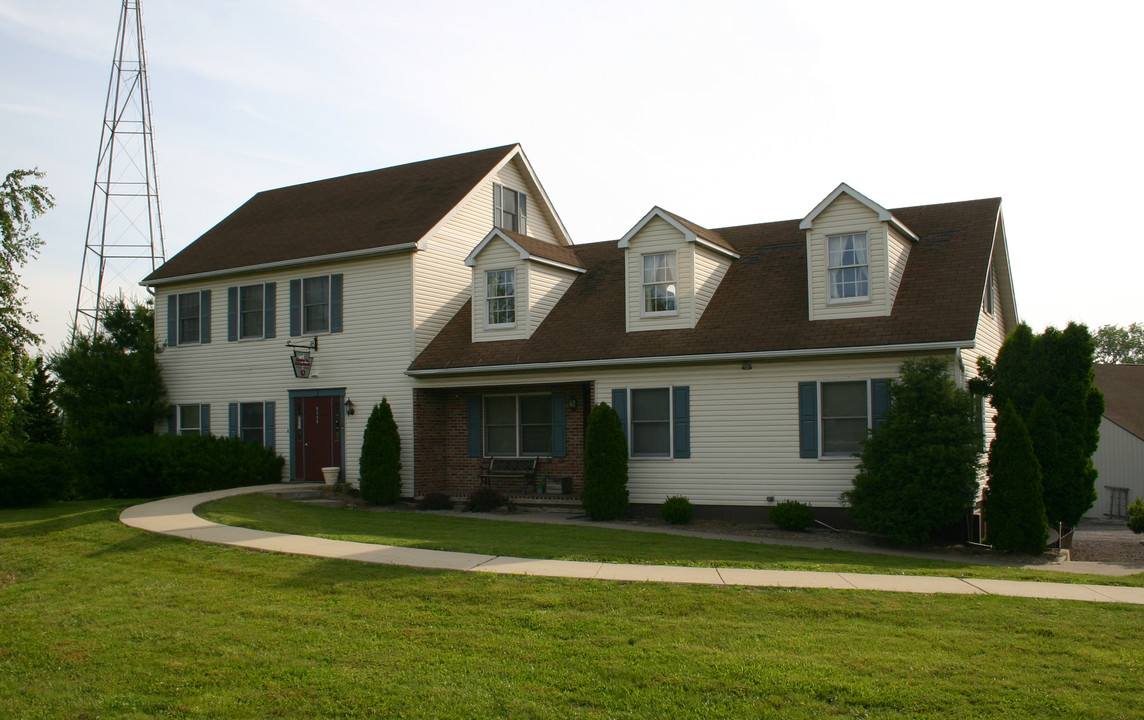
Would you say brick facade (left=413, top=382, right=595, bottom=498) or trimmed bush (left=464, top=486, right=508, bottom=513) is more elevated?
brick facade (left=413, top=382, right=595, bottom=498)

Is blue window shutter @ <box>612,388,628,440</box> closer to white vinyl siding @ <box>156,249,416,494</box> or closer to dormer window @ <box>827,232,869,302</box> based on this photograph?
dormer window @ <box>827,232,869,302</box>

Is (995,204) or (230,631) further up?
(995,204)

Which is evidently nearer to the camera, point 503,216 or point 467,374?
point 467,374

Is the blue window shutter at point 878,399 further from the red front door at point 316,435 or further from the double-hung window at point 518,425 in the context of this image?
the red front door at point 316,435

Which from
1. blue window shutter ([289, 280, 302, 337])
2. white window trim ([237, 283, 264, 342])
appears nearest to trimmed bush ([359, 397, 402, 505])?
blue window shutter ([289, 280, 302, 337])

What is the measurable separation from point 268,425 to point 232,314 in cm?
329

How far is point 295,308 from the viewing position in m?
23.3

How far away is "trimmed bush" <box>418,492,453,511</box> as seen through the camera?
2028cm

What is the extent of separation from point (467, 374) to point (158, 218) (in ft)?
51.7

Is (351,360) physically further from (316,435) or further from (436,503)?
(436,503)

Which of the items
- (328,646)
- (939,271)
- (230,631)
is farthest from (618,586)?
(939,271)

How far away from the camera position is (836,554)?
45.7ft

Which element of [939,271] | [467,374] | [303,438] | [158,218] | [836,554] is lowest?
[836,554]

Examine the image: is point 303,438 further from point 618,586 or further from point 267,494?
point 618,586
